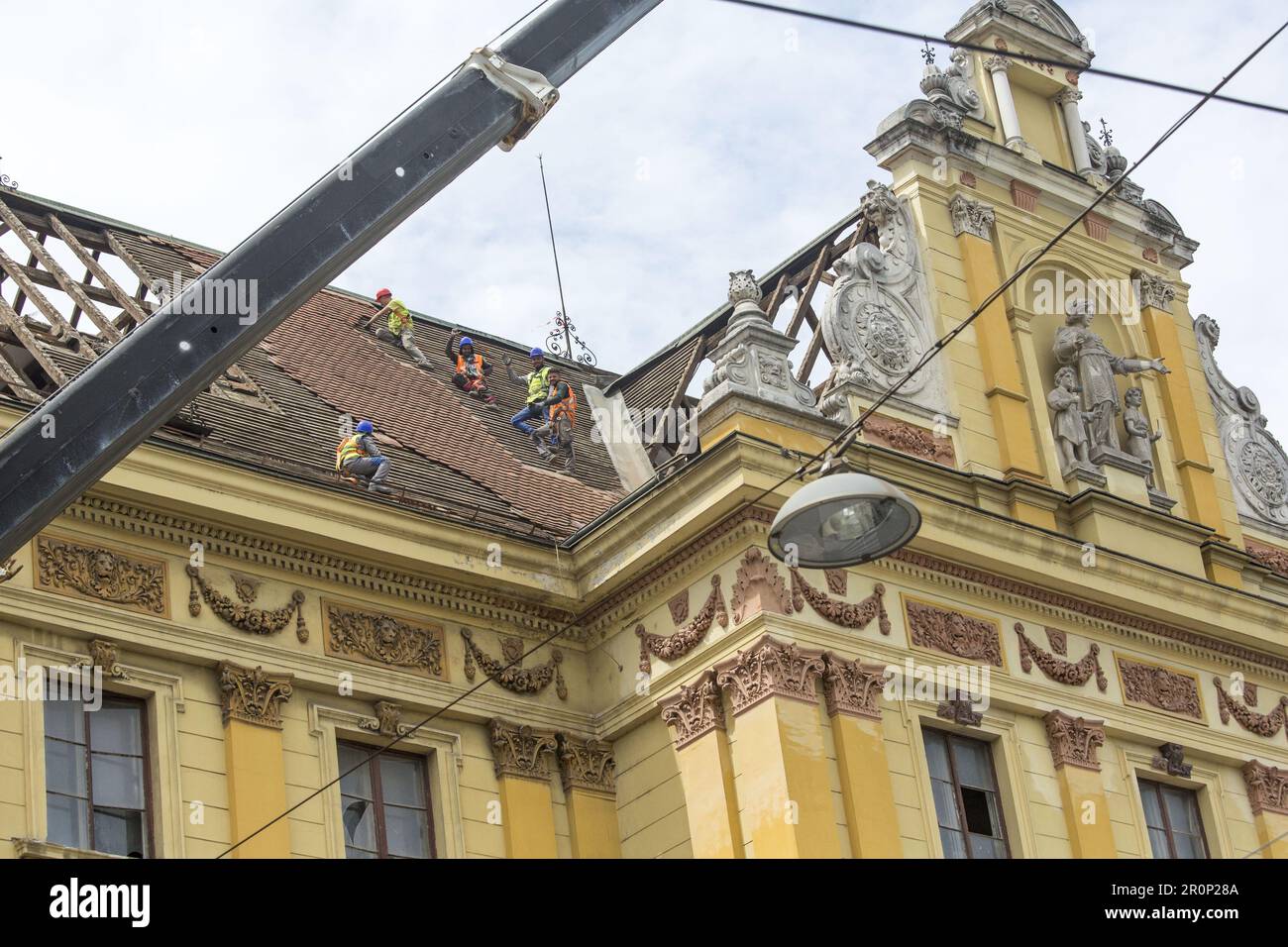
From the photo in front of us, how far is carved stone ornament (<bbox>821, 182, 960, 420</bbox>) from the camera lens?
2447 centimetres

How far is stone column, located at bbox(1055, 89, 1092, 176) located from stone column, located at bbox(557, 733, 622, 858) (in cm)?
942

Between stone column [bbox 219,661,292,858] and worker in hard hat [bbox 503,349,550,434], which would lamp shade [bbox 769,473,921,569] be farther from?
worker in hard hat [bbox 503,349,550,434]

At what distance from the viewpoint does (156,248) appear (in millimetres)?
28359

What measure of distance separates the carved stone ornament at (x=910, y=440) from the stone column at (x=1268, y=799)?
4344mm

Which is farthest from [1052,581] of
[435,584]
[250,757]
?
[250,757]

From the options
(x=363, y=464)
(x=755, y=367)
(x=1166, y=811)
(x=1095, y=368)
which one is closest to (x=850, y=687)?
(x=755, y=367)

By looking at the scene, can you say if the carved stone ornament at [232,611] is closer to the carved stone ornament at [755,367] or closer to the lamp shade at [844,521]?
the carved stone ornament at [755,367]

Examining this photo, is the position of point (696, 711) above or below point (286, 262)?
above

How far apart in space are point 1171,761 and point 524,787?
253 inches

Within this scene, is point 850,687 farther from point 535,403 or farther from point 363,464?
point 535,403

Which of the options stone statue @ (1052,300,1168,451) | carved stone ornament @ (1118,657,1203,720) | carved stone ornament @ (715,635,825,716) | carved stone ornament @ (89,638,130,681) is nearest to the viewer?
carved stone ornament @ (89,638,130,681)

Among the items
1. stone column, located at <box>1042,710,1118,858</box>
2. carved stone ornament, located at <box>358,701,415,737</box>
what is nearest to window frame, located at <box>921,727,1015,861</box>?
stone column, located at <box>1042,710,1118,858</box>

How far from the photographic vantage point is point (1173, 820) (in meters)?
24.6

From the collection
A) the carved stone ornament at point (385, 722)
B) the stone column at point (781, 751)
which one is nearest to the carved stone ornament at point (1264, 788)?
the stone column at point (781, 751)
